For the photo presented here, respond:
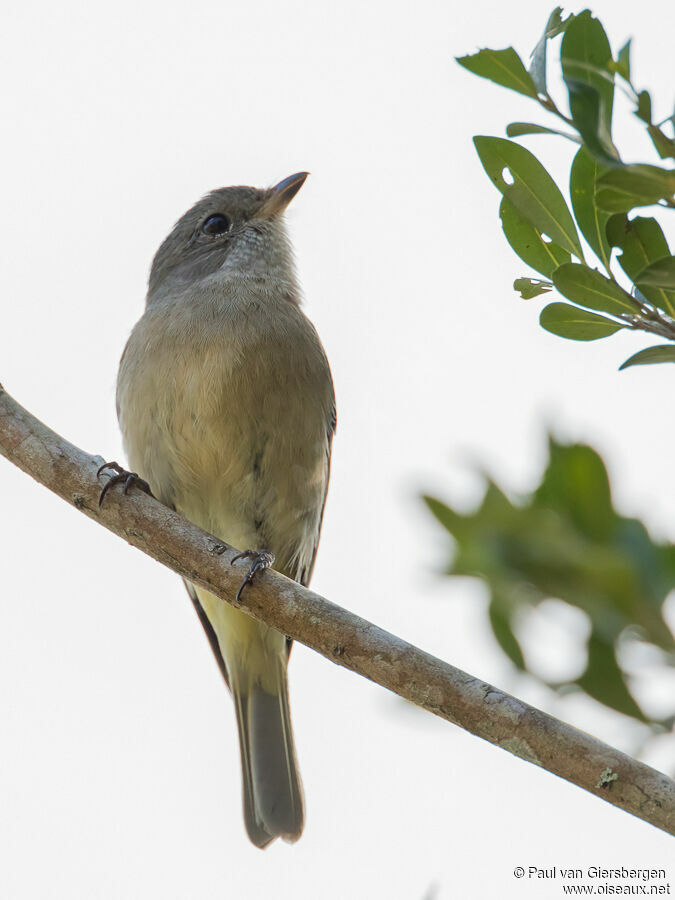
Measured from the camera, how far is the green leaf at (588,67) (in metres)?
1.73

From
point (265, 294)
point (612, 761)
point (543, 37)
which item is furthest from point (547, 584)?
point (265, 294)

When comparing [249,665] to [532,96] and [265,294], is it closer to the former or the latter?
[265,294]

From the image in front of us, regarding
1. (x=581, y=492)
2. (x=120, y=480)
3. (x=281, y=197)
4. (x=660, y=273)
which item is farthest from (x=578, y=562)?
(x=281, y=197)

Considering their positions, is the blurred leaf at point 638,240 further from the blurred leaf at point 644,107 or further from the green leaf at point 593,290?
the blurred leaf at point 644,107

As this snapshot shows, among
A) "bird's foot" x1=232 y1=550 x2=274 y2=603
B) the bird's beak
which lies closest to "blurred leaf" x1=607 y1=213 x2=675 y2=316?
"bird's foot" x1=232 y1=550 x2=274 y2=603

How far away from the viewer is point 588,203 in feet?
7.27

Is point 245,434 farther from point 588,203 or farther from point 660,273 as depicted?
point 660,273

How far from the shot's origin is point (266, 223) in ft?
18.2

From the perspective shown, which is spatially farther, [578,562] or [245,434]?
[245,434]

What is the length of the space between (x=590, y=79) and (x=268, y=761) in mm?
3978

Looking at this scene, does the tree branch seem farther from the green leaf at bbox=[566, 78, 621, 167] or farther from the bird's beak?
the bird's beak

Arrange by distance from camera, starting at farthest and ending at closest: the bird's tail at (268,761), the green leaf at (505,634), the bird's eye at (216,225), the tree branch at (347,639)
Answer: the bird's eye at (216,225) < the bird's tail at (268,761) < the tree branch at (347,639) < the green leaf at (505,634)

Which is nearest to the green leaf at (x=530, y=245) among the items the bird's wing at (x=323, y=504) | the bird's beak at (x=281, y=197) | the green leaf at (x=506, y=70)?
the green leaf at (x=506, y=70)

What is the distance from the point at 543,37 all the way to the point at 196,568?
2147 mm
